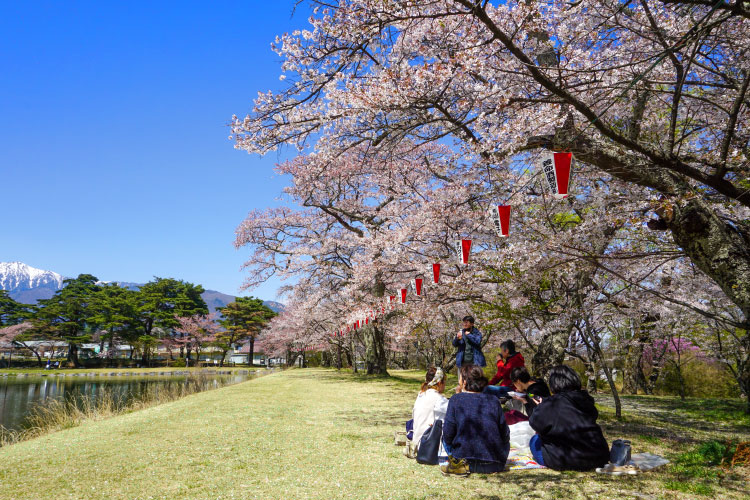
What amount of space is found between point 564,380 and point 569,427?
0.42 m

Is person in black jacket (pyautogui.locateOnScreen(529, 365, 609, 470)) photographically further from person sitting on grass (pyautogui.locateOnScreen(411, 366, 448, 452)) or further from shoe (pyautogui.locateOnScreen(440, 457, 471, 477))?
person sitting on grass (pyautogui.locateOnScreen(411, 366, 448, 452))

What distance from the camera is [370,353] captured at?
20406 millimetres

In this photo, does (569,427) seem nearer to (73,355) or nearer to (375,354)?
A: (375,354)

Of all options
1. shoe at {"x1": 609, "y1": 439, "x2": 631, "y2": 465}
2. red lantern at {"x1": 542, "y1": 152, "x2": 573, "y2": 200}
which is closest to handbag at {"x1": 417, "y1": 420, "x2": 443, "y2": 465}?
shoe at {"x1": 609, "y1": 439, "x2": 631, "y2": 465}

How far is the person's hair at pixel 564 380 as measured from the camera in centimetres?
399

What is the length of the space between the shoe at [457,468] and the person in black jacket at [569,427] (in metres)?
0.77

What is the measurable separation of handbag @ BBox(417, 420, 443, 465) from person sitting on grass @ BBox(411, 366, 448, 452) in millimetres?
69

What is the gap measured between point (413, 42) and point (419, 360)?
2989cm

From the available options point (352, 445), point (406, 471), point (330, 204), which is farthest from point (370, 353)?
point (406, 471)

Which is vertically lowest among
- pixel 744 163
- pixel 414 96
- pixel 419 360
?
pixel 419 360

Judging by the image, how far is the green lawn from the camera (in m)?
3.64

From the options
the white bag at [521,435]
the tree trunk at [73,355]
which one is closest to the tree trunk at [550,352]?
the white bag at [521,435]

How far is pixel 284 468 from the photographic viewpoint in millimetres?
4379

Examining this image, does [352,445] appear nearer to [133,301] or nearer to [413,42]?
[413,42]
